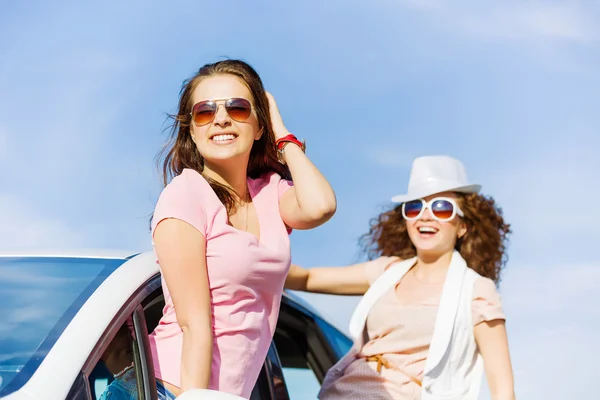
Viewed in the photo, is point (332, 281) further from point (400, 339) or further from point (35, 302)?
point (35, 302)

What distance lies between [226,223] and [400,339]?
1239mm

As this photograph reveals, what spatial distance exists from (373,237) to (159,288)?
1738 millimetres

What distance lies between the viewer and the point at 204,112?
292 centimetres

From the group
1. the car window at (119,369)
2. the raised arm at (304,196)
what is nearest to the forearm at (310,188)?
the raised arm at (304,196)

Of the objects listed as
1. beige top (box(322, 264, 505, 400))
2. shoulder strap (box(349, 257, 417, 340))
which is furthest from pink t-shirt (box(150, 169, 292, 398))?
shoulder strap (box(349, 257, 417, 340))

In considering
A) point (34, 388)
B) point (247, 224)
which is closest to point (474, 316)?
point (247, 224)

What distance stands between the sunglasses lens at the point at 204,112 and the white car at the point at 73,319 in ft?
1.65

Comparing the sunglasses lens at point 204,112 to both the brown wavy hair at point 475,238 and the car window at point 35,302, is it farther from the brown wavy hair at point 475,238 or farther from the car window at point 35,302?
the brown wavy hair at point 475,238

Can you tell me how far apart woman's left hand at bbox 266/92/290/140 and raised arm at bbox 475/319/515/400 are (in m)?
1.24

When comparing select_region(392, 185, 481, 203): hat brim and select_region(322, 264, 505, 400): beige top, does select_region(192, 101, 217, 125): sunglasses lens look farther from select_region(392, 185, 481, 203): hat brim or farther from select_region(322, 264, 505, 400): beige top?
select_region(392, 185, 481, 203): hat brim

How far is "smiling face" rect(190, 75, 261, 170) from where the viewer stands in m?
2.89

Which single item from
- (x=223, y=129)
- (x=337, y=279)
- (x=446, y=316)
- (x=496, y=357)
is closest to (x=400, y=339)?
(x=446, y=316)

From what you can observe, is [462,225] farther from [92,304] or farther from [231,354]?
[92,304]

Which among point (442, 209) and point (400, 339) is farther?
point (442, 209)
